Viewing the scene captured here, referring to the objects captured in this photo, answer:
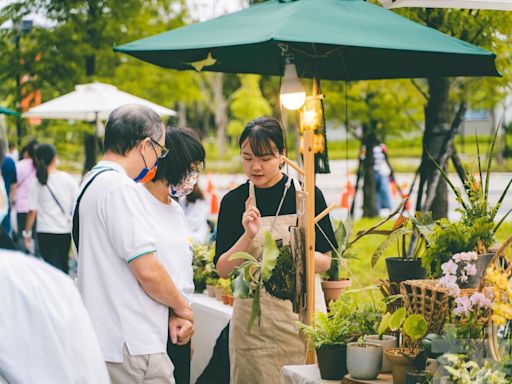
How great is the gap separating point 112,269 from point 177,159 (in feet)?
2.03

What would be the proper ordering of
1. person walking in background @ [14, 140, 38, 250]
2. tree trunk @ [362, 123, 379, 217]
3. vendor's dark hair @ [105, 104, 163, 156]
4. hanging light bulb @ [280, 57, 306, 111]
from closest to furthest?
vendor's dark hair @ [105, 104, 163, 156], hanging light bulb @ [280, 57, 306, 111], person walking in background @ [14, 140, 38, 250], tree trunk @ [362, 123, 379, 217]

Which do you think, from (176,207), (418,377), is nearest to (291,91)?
(176,207)

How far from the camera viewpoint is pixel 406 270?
3496 millimetres

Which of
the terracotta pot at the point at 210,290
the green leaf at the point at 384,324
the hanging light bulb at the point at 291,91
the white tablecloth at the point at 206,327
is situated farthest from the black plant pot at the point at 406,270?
the terracotta pot at the point at 210,290

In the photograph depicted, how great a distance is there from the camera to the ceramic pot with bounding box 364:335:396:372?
10.2 ft

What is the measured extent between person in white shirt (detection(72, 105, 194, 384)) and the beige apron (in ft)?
2.40

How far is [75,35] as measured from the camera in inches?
487

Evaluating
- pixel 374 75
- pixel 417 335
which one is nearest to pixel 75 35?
pixel 374 75

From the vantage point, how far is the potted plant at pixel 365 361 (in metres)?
3.03

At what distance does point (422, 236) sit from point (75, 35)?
9.90m

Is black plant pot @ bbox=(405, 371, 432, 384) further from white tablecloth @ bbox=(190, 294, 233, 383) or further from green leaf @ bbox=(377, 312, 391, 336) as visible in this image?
white tablecloth @ bbox=(190, 294, 233, 383)

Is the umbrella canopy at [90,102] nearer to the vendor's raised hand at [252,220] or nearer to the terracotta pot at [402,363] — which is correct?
the vendor's raised hand at [252,220]

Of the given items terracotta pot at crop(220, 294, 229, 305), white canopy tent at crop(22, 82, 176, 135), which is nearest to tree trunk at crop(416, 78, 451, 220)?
terracotta pot at crop(220, 294, 229, 305)

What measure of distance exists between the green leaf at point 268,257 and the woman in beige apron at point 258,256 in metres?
0.21
